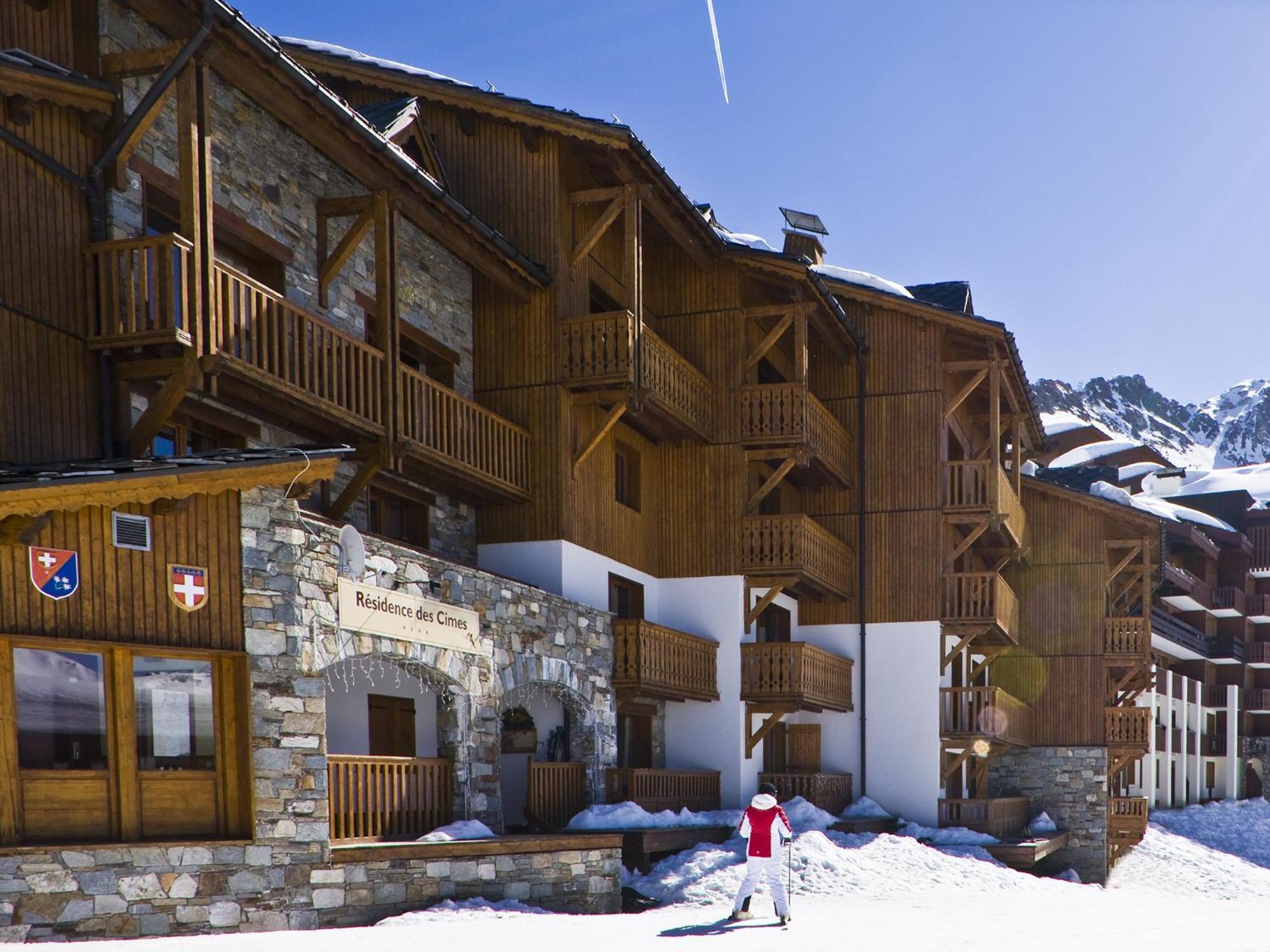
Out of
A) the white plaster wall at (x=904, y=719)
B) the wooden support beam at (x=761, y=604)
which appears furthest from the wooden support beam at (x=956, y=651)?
the wooden support beam at (x=761, y=604)

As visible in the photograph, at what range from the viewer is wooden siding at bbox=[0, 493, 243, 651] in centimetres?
1145

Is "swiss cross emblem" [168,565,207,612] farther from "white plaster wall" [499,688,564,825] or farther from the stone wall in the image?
the stone wall

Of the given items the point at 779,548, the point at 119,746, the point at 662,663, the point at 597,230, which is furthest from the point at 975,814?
the point at 119,746

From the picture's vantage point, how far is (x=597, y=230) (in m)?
21.3

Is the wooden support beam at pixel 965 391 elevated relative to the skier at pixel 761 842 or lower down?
elevated

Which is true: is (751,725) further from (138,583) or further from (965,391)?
(138,583)

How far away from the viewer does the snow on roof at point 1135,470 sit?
56.5 meters

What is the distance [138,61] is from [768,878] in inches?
388

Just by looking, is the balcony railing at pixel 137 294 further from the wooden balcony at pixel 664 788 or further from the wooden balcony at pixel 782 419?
the wooden balcony at pixel 782 419

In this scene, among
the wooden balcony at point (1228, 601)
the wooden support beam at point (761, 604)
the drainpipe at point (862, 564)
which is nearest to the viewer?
the wooden support beam at point (761, 604)

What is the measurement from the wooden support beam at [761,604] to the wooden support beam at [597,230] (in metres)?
6.56

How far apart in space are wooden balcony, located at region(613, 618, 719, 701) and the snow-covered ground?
2521 mm

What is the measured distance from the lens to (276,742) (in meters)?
13.1

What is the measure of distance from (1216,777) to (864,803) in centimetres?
3700
